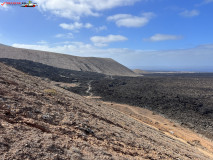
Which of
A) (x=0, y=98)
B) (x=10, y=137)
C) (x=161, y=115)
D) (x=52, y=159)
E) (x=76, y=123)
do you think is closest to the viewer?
(x=52, y=159)

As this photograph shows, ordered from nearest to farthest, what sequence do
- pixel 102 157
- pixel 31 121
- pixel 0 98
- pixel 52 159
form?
pixel 52 159 < pixel 102 157 < pixel 31 121 < pixel 0 98

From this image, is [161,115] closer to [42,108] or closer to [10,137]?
[42,108]

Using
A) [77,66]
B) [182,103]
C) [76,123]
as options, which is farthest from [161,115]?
Result: [77,66]

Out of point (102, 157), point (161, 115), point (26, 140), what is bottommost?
point (161, 115)

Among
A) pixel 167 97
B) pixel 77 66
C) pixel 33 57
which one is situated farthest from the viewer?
pixel 77 66

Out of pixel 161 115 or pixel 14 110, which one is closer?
pixel 14 110

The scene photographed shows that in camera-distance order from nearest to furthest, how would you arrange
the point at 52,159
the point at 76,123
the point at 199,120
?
the point at 52,159
the point at 76,123
the point at 199,120

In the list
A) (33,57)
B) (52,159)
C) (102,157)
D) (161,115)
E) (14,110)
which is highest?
(33,57)

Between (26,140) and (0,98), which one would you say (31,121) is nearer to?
(26,140)

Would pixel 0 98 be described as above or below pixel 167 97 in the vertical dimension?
above

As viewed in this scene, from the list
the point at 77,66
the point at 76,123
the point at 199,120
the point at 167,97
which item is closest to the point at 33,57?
the point at 77,66
